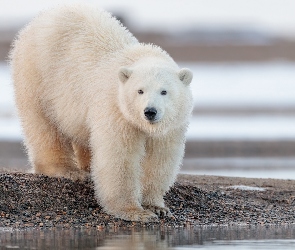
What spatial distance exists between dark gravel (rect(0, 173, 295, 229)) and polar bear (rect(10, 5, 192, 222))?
0.68 feet

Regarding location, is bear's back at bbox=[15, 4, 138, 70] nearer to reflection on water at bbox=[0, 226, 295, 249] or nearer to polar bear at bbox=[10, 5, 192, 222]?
polar bear at bbox=[10, 5, 192, 222]

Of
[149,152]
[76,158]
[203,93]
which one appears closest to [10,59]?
[76,158]

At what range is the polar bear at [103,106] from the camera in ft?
31.1

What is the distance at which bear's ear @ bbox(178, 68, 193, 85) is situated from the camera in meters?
9.57

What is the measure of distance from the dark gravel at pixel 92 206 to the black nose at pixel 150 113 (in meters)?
0.93

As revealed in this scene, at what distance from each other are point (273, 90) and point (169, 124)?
1382cm

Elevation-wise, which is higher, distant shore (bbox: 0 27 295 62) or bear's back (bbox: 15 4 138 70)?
distant shore (bbox: 0 27 295 62)

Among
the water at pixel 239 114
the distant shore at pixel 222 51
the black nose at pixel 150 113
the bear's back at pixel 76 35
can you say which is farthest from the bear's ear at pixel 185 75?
the distant shore at pixel 222 51

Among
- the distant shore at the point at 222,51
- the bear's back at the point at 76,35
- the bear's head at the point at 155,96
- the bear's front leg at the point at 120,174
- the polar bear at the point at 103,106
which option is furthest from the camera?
the distant shore at the point at 222,51

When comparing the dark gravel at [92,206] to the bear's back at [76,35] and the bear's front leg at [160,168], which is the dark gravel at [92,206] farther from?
the bear's back at [76,35]

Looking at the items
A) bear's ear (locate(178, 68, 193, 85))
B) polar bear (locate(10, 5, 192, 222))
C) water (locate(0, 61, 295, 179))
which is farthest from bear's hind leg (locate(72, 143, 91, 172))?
water (locate(0, 61, 295, 179))

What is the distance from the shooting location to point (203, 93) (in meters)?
23.2

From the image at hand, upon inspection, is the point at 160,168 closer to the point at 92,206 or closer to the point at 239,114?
the point at 92,206

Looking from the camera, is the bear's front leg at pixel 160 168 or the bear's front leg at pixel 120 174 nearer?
the bear's front leg at pixel 120 174
